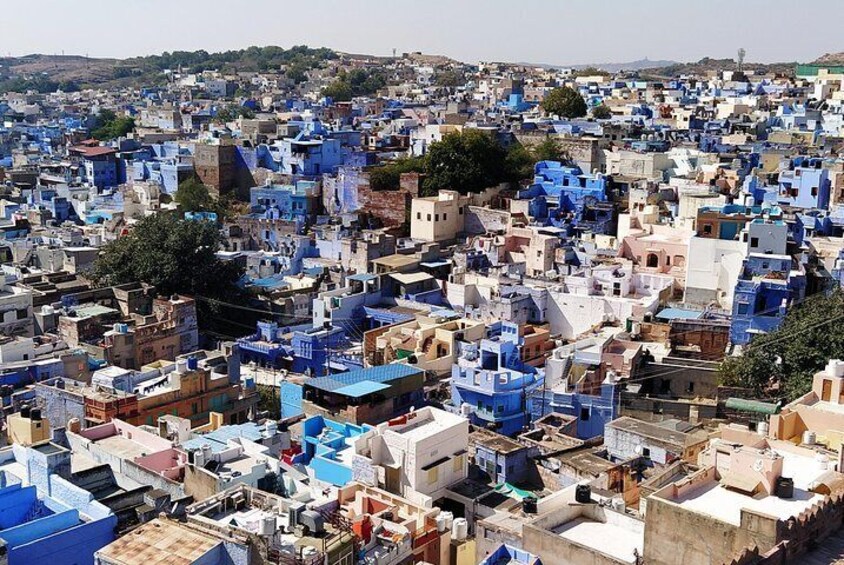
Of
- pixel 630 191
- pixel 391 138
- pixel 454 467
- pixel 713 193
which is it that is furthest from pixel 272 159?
pixel 454 467

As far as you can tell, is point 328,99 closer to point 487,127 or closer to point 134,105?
point 134,105

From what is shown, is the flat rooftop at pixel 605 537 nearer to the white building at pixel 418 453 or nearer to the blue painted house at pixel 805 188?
the white building at pixel 418 453

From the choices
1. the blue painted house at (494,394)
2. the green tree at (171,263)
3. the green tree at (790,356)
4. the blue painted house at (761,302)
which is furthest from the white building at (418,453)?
the green tree at (171,263)

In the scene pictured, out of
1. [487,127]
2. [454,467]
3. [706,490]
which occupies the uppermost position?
[487,127]

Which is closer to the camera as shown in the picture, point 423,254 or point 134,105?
point 423,254

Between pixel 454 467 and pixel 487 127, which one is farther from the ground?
pixel 487 127

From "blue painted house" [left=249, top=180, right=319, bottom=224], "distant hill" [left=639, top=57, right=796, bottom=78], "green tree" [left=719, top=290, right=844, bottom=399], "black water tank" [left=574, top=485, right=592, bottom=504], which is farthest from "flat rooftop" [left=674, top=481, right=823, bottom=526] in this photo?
"distant hill" [left=639, top=57, right=796, bottom=78]

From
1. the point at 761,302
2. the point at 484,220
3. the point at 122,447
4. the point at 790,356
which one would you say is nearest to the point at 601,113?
the point at 484,220

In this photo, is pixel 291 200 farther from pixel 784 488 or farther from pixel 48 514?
pixel 784 488
